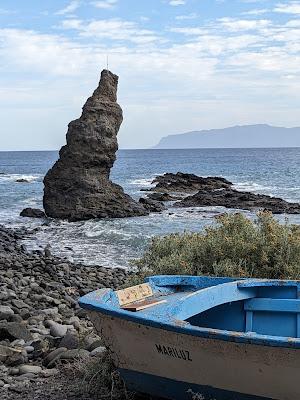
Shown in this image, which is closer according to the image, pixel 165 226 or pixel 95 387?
pixel 95 387

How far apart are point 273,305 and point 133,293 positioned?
1.56 m

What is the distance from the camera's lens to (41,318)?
11.1 metres

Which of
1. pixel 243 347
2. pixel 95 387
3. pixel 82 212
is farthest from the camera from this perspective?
pixel 82 212

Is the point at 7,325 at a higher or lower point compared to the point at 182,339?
lower

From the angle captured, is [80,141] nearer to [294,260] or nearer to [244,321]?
[294,260]

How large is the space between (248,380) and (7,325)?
16.4ft

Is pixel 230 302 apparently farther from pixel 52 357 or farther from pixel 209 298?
pixel 52 357

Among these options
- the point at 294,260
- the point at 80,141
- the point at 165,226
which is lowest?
the point at 165,226

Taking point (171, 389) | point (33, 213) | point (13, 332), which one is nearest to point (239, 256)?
point (13, 332)

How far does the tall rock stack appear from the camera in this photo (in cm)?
3319

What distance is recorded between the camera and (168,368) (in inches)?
237

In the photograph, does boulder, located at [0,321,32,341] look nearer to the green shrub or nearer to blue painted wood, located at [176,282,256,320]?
the green shrub

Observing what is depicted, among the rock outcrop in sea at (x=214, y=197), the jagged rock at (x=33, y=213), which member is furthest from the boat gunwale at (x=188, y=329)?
the rock outcrop in sea at (x=214, y=197)

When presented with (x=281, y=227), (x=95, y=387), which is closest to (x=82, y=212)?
(x=281, y=227)
